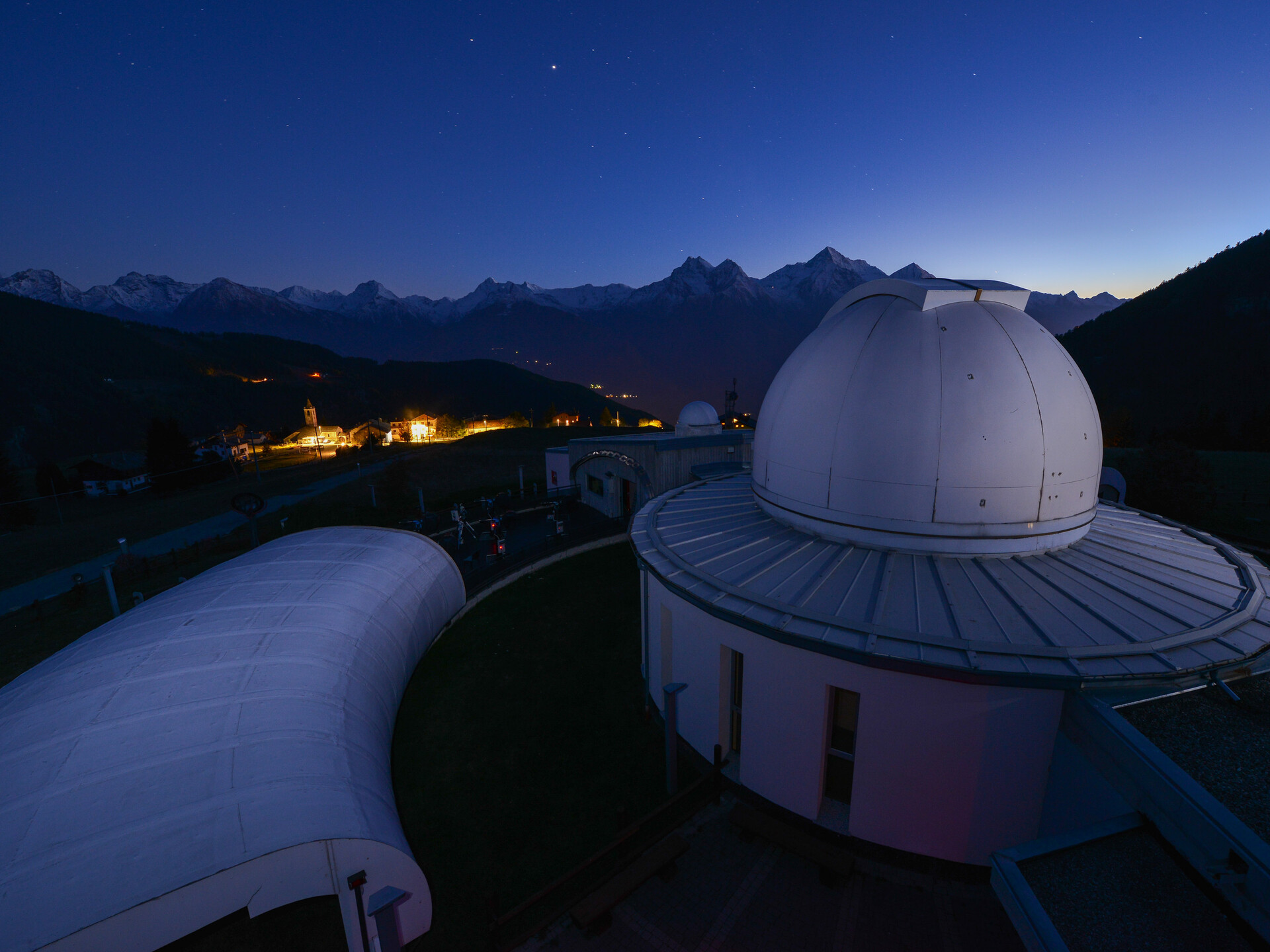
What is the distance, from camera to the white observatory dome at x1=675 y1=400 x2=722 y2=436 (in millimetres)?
33469

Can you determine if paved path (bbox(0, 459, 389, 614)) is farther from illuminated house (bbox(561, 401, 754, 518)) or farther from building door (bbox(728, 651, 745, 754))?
building door (bbox(728, 651, 745, 754))

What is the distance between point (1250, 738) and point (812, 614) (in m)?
5.00

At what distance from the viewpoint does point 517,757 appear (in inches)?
428

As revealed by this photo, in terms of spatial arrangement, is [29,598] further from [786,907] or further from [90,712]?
[786,907]

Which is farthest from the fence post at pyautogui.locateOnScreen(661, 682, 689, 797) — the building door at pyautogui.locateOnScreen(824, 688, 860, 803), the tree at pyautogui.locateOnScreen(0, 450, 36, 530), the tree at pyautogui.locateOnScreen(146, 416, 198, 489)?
the tree at pyautogui.locateOnScreen(146, 416, 198, 489)

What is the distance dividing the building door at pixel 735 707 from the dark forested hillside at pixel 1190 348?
112168 mm

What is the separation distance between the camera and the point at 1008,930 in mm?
6852

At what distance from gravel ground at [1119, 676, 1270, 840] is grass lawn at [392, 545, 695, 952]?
24.0ft

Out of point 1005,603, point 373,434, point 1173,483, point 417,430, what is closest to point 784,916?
point 1005,603

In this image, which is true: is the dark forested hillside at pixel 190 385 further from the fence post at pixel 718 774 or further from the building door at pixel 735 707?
the fence post at pixel 718 774

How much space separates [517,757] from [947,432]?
11.3 m

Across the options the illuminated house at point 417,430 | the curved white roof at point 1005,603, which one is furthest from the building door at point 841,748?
the illuminated house at point 417,430

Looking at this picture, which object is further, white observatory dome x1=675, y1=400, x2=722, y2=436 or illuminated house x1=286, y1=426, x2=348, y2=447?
illuminated house x1=286, y1=426, x2=348, y2=447

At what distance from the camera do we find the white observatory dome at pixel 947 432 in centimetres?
857
